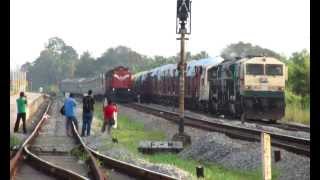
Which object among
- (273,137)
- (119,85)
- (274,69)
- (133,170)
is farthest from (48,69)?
(133,170)

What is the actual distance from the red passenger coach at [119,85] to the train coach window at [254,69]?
26.4m

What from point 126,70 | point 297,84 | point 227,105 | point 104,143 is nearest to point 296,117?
point 227,105

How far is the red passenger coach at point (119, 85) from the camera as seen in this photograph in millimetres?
Answer: 55469

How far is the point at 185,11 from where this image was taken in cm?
2092

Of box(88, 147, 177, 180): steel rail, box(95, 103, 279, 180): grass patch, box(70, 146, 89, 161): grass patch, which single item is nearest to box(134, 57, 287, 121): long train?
box(95, 103, 279, 180): grass patch

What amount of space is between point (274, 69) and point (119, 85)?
26.5 metres

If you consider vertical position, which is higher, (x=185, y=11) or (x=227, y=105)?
(x=185, y=11)

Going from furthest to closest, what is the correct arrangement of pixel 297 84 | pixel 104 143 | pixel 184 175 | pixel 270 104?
1. pixel 297 84
2. pixel 270 104
3. pixel 104 143
4. pixel 184 175

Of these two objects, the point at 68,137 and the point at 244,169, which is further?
the point at 68,137

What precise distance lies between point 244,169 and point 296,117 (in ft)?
66.1

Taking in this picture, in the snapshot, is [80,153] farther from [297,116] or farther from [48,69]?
[48,69]

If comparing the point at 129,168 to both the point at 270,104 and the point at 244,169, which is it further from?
the point at 270,104

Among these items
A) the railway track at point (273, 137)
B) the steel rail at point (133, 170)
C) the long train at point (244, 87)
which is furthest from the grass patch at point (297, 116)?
the steel rail at point (133, 170)

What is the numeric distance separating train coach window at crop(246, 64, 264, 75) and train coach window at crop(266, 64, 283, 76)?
401 millimetres
